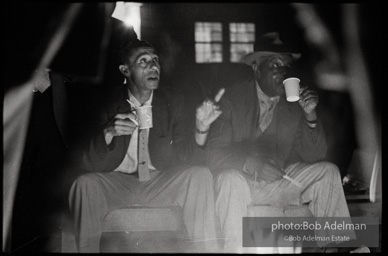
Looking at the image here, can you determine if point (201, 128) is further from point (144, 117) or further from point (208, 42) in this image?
point (208, 42)

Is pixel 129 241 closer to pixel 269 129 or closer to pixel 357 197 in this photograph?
pixel 269 129

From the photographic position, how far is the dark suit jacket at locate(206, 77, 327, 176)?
3531 mm

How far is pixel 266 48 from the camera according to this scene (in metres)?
3.56

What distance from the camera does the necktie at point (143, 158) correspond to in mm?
3516

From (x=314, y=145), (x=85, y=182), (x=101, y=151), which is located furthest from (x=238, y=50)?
(x=85, y=182)

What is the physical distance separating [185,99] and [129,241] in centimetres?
106

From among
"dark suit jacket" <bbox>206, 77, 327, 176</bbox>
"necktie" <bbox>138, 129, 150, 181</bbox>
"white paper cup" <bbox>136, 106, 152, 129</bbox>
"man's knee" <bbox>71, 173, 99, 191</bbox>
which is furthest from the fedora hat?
"man's knee" <bbox>71, 173, 99, 191</bbox>

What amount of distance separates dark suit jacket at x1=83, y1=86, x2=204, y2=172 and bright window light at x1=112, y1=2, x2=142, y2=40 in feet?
1.44

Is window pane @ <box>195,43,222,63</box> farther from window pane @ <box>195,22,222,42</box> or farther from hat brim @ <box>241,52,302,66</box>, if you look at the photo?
hat brim @ <box>241,52,302,66</box>

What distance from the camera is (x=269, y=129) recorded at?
359 centimetres

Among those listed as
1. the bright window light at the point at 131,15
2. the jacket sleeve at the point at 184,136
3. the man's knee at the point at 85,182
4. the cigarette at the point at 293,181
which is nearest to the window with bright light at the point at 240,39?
the jacket sleeve at the point at 184,136

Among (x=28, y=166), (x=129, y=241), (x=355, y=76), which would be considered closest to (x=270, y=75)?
(x=355, y=76)

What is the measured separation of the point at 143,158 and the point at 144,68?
0.64 m

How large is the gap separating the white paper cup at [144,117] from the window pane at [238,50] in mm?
695
